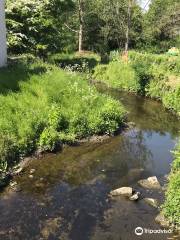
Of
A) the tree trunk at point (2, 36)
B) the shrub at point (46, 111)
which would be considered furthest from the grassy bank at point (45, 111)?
the tree trunk at point (2, 36)

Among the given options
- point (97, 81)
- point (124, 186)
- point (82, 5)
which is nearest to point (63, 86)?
point (124, 186)

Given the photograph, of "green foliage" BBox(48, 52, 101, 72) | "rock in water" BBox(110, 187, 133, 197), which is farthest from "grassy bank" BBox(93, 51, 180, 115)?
"rock in water" BBox(110, 187, 133, 197)

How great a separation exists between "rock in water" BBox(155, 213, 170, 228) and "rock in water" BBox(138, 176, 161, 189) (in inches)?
85.6

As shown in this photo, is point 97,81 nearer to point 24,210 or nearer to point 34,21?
point 34,21

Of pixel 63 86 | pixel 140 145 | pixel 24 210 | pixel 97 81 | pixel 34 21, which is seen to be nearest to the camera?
pixel 24 210

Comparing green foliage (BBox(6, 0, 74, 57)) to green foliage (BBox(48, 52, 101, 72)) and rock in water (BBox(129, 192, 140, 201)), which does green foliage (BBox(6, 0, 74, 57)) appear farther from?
rock in water (BBox(129, 192, 140, 201))

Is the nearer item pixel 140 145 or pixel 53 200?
pixel 53 200

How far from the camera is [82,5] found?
4538cm

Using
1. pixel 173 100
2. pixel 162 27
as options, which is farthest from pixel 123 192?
pixel 162 27

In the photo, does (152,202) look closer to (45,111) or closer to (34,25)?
(45,111)

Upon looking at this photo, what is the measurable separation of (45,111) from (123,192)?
6.06 m

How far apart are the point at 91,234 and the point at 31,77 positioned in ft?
34.6

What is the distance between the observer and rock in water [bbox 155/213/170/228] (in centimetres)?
1235

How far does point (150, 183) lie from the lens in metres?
15.2
